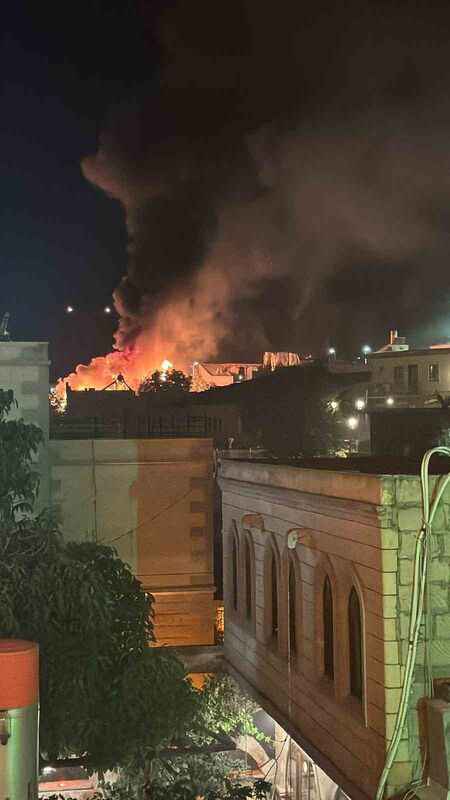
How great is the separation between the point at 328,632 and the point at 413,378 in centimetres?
3823

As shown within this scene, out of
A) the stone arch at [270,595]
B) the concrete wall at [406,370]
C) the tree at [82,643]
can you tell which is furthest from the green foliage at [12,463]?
the concrete wall at [406,370]

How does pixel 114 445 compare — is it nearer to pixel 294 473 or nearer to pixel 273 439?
pixel 294 473

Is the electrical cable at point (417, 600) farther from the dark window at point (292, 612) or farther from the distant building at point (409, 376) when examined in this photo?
the distant building at point (409, 376)

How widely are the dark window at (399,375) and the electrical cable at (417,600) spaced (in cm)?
4022

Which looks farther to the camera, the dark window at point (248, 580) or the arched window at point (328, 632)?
the dark window at point (248, 580)

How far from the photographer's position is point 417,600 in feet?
26.3

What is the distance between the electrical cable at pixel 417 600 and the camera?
7918mm

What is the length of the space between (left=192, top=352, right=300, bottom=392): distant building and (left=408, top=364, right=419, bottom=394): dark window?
80.1ft

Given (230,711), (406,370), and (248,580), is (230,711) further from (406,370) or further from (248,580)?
(406,370)

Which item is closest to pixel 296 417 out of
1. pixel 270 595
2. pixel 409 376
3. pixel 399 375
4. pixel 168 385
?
pixel 399 375

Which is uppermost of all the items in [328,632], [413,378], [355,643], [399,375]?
[399,375]

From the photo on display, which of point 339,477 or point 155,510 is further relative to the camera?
point 155,510

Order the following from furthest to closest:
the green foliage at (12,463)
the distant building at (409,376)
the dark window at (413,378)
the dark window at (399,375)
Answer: the dark window at (399,375), the dark window at (413,378), the distant building at (409,376), the green foliage at (12,463)

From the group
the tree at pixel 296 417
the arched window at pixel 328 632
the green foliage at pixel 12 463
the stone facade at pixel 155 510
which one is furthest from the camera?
the tree at pixel 296 417
